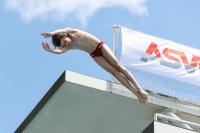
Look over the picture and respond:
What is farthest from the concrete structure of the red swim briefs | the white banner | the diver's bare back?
the diver's bare back

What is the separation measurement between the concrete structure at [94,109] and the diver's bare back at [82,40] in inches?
315

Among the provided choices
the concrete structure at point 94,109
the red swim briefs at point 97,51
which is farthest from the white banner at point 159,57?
the red swim briefs at point 97,51

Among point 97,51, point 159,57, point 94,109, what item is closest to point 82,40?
point 97,51

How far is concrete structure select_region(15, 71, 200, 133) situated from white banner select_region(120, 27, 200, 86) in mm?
1171

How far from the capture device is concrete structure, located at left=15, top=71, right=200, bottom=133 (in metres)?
23.1

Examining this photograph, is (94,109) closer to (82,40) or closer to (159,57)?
(159,57)

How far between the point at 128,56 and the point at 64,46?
383 inches

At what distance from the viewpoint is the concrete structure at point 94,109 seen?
23062 mm

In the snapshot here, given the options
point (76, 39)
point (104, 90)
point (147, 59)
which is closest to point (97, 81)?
point (104, 90)

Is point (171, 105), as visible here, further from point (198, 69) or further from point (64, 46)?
point (64, 46)

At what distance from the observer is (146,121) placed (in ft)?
79.8

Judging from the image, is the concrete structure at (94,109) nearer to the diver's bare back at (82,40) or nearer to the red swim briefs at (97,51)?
the red swim briefs at (97,51)

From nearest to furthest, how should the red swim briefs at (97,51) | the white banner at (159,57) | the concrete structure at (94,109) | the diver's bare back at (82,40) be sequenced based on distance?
the diver's bare back at (82,40)
the red swim briefs at (97,51)
the concrete structure at (94,109)
the white banner at (159,57)

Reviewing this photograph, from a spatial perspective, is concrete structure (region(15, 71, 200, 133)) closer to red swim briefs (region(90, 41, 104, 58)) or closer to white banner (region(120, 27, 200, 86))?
white banner (region(120, 27, 200, 86))
